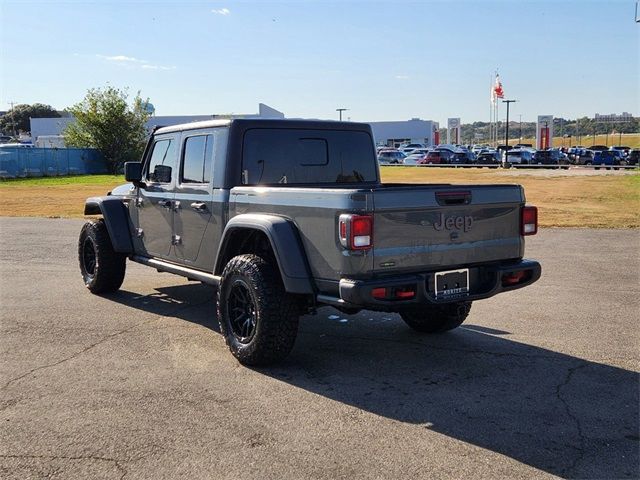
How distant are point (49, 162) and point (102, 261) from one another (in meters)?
39.1

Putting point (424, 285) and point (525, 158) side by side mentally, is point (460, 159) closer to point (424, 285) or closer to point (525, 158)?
point (525, 158)

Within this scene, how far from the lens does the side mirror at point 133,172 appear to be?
23.2ft

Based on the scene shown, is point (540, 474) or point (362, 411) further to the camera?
point (362, 411)

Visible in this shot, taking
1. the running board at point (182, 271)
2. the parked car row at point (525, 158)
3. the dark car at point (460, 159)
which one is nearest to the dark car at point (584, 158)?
the parked car row at point (525, 158)

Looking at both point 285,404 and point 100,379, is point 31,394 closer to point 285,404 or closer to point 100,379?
point 100,379

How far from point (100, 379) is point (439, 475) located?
9.05ft

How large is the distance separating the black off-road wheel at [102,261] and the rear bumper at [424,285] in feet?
13.6

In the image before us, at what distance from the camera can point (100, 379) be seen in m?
4.98

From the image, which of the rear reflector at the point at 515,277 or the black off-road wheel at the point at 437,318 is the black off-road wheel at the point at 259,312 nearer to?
the black off-road wheel at the point at 437,318

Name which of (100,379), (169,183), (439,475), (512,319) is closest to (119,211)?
(169,183)

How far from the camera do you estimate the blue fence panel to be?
40.2 meters

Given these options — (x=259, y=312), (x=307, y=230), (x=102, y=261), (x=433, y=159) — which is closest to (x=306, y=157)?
(x=307, y=230)

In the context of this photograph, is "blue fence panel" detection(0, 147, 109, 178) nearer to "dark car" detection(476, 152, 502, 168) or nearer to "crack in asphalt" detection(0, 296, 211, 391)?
"dark car" detection(476, 152, 502, 168)

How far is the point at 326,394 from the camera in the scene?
4.70 m
